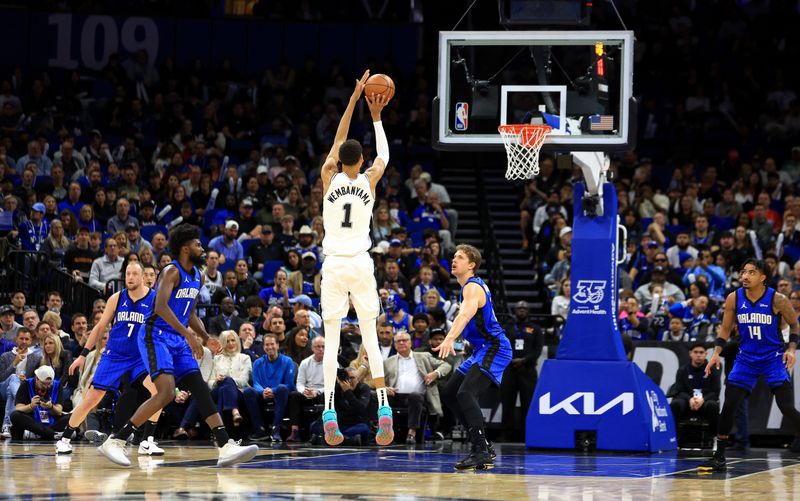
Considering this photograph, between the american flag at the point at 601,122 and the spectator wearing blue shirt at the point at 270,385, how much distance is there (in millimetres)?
5262

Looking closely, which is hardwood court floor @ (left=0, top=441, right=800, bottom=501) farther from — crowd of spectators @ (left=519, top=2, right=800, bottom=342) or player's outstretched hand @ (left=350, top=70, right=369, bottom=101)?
crowd of spectators @ (left=519, top=2, right=800, bottom=342)

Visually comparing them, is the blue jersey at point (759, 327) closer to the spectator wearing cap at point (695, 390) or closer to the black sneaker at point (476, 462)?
the black sneaker at point (476, 462)

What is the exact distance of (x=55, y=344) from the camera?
1645cm

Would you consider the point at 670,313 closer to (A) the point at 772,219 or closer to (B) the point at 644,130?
(A) the point at 772,219

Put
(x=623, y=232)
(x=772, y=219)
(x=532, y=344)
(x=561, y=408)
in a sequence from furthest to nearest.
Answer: (x=772, y=219) → (x=532, y=344) → (x=623, y=232) → (x=561, y=408)

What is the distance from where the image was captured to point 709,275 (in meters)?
18.9

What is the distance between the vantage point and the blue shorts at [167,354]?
11.0 meters

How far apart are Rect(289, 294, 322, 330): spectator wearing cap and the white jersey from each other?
724 cm

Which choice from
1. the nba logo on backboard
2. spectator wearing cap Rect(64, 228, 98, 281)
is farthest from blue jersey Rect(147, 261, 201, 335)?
spectator wearing cap Rect(64, 228, 98, 281)

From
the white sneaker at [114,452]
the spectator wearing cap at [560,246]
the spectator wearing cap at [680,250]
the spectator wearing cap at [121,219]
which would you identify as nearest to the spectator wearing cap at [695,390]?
the spectator wearing cap at [680,250]

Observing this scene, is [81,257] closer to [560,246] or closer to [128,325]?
[128,325]

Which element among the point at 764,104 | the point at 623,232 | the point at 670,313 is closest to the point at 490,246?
the point at 670,313

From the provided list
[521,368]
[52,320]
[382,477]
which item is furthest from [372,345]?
[52,320]

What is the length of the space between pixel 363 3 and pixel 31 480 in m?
20.2
